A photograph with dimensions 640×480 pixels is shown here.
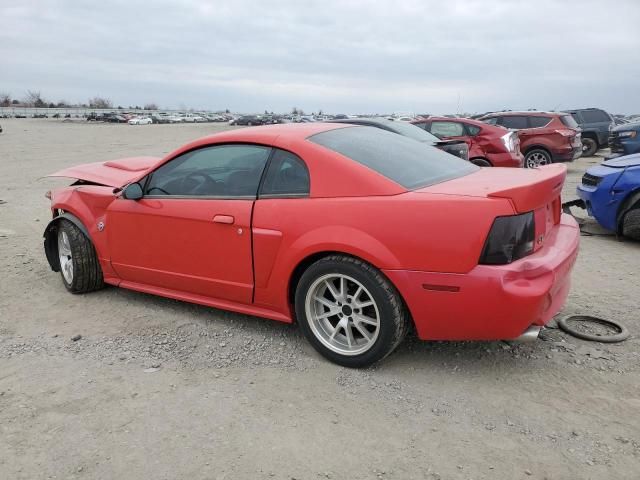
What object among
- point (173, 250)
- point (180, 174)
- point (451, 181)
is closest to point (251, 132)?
point (180, 174)

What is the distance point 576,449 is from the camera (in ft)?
8.23

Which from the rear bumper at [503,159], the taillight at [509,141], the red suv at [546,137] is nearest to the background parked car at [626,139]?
the red suv at [546,137]

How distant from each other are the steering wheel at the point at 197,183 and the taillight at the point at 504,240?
6.18 feet

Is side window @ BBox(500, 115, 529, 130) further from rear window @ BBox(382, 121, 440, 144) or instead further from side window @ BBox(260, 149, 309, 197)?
side window @ BBox(260, 149, 309, 197)

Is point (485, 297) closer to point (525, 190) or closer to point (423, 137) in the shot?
point (525, 190)

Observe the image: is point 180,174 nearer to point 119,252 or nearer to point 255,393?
point 119,252

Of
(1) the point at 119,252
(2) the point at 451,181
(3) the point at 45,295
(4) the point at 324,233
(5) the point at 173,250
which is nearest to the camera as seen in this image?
(4) the point at 324,233

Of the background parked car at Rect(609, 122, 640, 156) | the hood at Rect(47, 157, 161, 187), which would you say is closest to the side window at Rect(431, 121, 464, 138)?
the background parked car at Rect(609, 122, 640, 156)

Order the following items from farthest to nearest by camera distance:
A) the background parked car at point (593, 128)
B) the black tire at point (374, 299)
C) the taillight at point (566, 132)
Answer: the background parked car at point (593, 128) < the taillight at point (566, 132) < the black tire at point (374, 299)

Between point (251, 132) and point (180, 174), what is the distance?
634mm

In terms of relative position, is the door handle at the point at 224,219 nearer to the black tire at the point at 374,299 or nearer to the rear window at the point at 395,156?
the black tire at the point at 374,299

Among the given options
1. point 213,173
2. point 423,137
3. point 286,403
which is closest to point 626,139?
point 423,137

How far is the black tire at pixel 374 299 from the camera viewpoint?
305cm

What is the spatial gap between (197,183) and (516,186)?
7.01 ft
